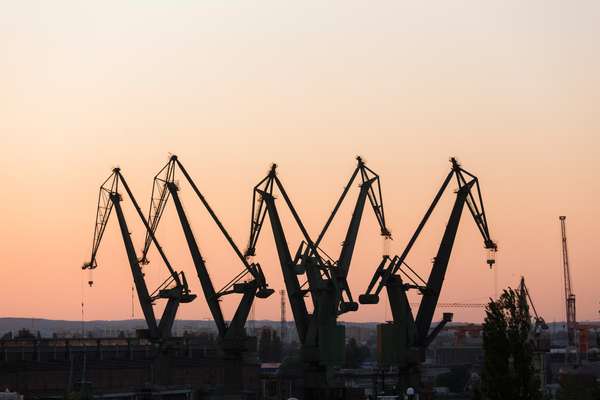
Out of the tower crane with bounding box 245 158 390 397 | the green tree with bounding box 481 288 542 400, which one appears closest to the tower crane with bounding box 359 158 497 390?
the tower crane with bounding box 245 158 390 397

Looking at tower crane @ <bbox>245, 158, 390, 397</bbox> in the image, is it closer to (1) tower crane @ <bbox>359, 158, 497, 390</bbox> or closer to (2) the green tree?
(1) tower crane @ <bbox>359, 158, 497, 390</bbox>

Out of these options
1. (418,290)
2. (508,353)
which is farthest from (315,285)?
(508,353)

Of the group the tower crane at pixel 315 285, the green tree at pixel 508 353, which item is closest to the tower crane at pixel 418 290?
the tower crane at pixel 315 285

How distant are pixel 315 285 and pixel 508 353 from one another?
156 feet

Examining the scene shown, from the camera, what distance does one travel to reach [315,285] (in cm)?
10281

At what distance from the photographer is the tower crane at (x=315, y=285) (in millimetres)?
101188

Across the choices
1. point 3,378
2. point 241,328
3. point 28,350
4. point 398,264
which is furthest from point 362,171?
point 28,350

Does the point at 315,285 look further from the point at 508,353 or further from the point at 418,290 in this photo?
the point at 508,353

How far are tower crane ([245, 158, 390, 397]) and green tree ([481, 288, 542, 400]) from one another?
42.0 m

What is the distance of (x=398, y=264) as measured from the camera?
10688 cm

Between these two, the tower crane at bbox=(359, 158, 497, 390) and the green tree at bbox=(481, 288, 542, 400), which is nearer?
the green tree at bbox=(481, 288, 542, 400)

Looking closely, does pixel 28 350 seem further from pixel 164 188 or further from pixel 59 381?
pixel 164 188

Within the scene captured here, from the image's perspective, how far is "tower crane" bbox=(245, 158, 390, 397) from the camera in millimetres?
101188

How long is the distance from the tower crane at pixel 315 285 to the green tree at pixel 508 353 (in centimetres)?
4199
